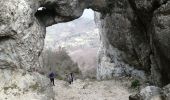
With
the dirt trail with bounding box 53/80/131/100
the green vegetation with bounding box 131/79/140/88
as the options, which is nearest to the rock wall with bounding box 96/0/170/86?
the green vegetation with bounding box 131/79/140/88

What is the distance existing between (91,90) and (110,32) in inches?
276

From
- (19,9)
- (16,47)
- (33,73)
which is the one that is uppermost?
(19,9)

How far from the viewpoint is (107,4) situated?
117 feet

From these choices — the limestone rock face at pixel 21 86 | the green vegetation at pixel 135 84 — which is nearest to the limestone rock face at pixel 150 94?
the limestone rock face at pixel 21 86

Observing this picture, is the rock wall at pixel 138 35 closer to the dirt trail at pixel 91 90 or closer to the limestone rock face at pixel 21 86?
the dirt trail at pixel 91 90

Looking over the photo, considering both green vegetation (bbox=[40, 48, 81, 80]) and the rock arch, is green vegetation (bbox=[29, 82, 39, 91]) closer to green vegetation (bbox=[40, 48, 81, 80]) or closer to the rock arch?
the rock arch

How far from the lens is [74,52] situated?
9244cm

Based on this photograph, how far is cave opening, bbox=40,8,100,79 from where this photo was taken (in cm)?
6010

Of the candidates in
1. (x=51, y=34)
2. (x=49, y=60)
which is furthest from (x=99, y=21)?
(x=51, y=34)

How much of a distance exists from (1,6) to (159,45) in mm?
12320

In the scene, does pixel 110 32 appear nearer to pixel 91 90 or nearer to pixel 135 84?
pixel 135 84

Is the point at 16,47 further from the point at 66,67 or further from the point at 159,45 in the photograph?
the point at 66,67

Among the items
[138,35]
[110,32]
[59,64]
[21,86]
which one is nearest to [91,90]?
[138,35]

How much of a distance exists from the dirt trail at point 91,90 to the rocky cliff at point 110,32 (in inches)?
115
